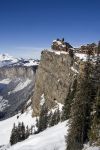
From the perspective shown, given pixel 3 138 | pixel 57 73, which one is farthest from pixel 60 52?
pixel 3 138

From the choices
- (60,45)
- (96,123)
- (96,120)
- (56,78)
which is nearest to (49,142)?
(96,120)

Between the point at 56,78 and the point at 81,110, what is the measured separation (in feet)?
415

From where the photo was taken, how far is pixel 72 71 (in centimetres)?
15862

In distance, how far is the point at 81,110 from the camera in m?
56.8

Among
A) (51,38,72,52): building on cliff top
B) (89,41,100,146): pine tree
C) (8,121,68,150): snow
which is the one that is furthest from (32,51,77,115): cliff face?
(89,41,100,146): pine tree

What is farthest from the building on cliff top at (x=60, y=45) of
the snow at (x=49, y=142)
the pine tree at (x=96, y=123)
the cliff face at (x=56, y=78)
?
the pine tree at (x=96, y=123)

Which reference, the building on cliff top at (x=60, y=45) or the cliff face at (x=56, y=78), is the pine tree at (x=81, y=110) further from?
the building on cliff top at (x=60, y=45)

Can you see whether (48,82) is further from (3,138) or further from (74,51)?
(3,138)

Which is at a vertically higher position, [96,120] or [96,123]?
[96,120]

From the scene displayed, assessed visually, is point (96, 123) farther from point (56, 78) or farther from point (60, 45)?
point (60, 45)

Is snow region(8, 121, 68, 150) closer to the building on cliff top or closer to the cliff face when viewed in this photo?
the cliff face

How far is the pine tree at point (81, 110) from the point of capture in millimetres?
55969

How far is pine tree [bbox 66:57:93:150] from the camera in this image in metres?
56.0

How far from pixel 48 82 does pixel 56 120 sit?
252 feet
